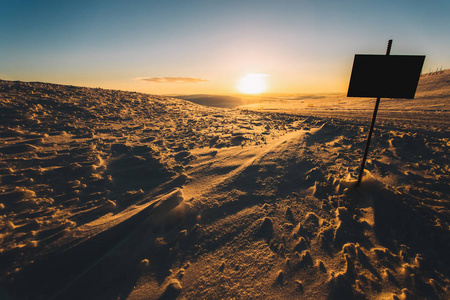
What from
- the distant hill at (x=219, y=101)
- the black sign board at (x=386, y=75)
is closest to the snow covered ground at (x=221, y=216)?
the black sign board at (x=386, y=75)

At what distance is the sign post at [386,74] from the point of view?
3047 millimetres

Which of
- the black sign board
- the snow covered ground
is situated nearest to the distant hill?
the snow covered ground

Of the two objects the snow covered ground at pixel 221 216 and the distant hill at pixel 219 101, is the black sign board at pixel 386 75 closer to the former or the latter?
the snow covered ground at pixel 221 216

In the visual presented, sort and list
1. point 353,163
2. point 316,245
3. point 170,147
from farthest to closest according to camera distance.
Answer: point 170,147 < point 353,163 < point 316,245

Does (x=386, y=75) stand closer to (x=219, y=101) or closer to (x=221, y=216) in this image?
(x=221, y=216)

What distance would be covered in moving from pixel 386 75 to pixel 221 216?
361 centimetres

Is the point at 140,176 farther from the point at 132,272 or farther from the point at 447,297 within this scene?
the point at 447,297

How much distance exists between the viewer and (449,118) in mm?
7879

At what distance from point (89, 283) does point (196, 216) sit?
5.55 ft

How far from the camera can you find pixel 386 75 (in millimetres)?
3150

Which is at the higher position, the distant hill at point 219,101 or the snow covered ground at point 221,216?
the distant hill at point 219,101

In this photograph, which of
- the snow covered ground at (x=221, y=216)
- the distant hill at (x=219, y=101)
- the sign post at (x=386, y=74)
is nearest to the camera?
the snow covered ground at (x=221, y=216)

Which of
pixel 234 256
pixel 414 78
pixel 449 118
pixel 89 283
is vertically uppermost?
pixel 414 78

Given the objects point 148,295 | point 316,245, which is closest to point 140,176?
point 148,295
